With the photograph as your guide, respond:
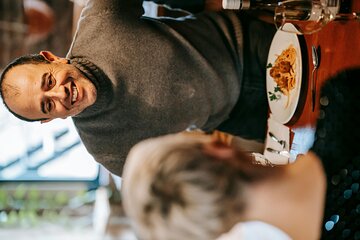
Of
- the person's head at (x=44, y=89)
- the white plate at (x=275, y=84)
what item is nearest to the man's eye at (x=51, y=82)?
the person's head at (x=44, y=89)

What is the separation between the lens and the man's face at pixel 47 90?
4.78 ft

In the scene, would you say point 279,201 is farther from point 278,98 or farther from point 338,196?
point 278,98

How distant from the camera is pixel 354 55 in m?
1.07

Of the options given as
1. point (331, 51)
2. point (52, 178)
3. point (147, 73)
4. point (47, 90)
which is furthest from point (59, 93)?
point (52, 178)

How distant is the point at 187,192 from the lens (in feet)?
2.19

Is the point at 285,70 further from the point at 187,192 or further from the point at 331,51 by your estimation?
the point at 187,192

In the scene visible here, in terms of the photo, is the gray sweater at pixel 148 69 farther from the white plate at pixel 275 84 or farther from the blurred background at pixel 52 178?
the blurred background at pixel 52 178

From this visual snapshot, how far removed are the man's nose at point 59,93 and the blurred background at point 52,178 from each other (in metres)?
2.22

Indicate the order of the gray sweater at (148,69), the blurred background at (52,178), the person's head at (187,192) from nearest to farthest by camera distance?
the person's head at (187,192)
the gray sweater at (148,69)
the blurred background at (52,178)

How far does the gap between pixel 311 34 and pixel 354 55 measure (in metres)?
0.25

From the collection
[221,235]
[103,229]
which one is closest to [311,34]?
[221,235]

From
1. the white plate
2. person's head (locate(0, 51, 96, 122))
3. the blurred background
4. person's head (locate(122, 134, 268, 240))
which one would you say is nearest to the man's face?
person's head (locate(0, 51, 96, 122))

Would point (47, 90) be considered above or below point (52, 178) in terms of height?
above

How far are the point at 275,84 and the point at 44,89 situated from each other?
77 centimetres
